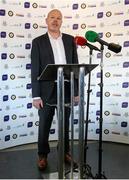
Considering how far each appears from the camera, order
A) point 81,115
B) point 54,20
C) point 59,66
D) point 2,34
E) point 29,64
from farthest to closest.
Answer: point 29,64
point 2,34
point 54,20
point 81,115
point 59,66

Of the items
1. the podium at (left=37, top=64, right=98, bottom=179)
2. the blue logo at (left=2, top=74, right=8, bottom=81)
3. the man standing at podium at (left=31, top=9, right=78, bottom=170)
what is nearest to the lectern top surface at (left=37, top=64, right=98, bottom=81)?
the podium at (left=37, top=64, right=98, bottom=179)

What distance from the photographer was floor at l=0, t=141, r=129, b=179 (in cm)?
298

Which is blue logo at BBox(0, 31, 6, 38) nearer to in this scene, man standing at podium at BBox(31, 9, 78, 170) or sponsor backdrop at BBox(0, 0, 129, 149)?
sponsor backdrop at BBox(0, 0, 129, 149)

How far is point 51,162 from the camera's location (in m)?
3.32

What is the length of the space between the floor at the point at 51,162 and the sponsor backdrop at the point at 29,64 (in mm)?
223

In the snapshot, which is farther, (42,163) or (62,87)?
(42,163)

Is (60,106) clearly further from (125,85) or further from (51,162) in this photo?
(125,85)

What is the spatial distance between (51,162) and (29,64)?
134cm

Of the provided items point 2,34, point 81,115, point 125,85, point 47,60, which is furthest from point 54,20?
point 125,85

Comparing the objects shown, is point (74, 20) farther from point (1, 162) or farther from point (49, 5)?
point (1, 162)

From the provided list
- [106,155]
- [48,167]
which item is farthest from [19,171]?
Result: [106,155]

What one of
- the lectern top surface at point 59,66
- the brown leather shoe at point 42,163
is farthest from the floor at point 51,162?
the lectern top surface at point 59,66

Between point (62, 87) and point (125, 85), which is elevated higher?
point (62, 87)

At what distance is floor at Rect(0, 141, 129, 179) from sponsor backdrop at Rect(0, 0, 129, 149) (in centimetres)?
22
